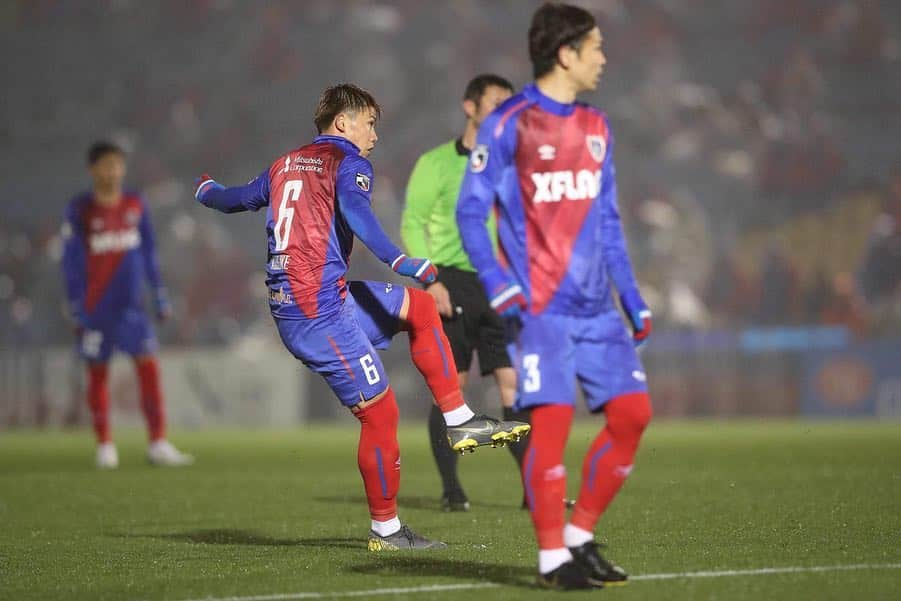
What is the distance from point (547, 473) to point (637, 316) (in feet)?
2.15

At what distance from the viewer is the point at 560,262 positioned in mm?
4895

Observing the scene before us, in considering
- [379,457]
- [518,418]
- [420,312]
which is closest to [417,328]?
[420,312]

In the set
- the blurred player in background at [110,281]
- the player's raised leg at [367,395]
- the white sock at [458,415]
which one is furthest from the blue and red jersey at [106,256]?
the white sock at [458,415]

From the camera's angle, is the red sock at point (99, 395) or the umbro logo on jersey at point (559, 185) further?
the red sock at point (99, 395)

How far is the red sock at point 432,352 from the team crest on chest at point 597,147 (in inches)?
67.0

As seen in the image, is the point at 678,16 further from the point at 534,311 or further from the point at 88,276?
the point at 534,311

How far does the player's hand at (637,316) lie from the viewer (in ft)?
16.4

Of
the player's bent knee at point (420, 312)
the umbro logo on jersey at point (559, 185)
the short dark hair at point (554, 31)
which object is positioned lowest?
the player's bent knee at point (420, 312)

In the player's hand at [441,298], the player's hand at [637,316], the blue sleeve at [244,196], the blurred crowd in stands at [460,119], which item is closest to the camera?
the player's hand at [637,316]

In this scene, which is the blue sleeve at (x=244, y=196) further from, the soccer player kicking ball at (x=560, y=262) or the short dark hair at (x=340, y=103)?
the soccer player kicking ball at (x=560, y=262)

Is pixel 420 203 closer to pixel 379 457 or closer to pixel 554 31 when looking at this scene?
pixel 379 457

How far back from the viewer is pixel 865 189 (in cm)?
2617

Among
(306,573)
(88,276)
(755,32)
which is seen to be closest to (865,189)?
(755,32)

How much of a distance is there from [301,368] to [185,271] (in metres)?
5.79
